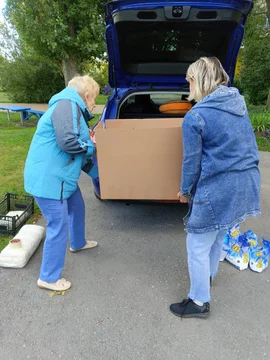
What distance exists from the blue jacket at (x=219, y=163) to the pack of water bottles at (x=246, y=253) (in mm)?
883

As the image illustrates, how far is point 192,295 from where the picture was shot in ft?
6.98

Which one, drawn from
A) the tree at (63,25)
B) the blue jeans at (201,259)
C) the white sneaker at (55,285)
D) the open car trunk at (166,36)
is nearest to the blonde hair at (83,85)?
the open car trunk at (166,36)

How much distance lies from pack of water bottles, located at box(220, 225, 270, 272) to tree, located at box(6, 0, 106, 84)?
7147 mm

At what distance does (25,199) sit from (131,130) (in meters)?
1.96

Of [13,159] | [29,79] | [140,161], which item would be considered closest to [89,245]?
[140,161]

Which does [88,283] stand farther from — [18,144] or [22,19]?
[22,19]

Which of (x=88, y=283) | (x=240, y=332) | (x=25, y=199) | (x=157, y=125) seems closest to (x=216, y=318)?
(x=240, y=332)

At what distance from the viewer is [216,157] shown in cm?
173

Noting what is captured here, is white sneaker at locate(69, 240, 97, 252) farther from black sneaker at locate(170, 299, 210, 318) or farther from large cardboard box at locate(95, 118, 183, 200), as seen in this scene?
black sneaker at locate(170, 299, 210, 318)

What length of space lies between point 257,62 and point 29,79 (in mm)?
12575

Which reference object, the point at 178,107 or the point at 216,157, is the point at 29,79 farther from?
the point at 216,157

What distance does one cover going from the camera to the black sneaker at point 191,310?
2.12 metres

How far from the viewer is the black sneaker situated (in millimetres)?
2115

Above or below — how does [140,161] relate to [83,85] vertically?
below
